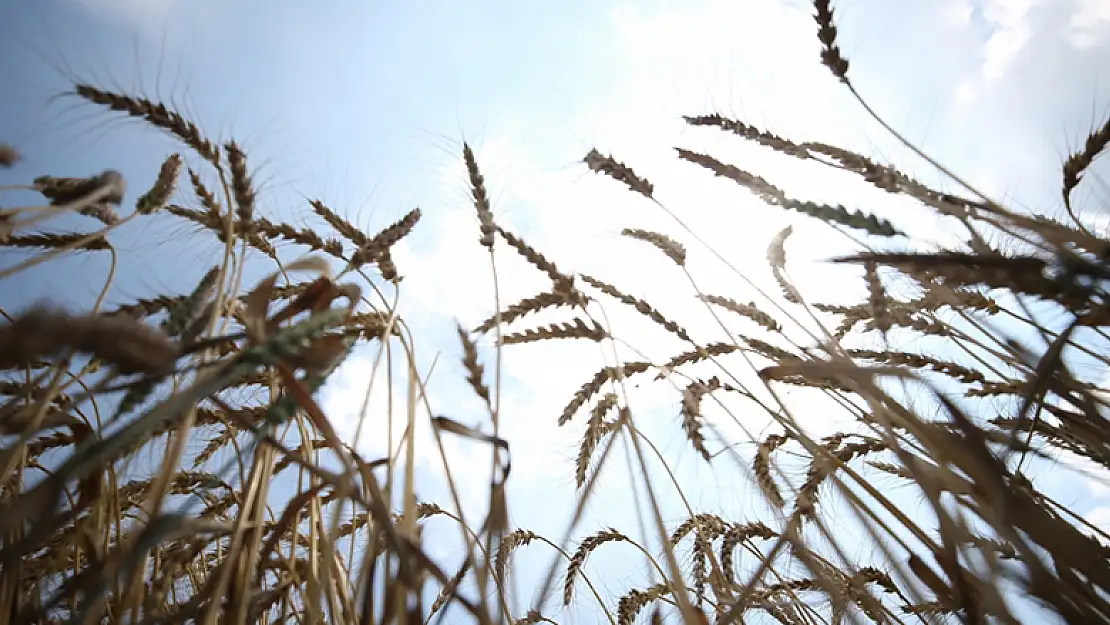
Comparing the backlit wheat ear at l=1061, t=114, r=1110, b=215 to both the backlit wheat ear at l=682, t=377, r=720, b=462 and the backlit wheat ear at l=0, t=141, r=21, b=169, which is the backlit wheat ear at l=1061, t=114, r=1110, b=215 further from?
the backlit wheat ear at l=0, t=141, r=21, b=169

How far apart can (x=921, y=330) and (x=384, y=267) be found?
4.34 ft

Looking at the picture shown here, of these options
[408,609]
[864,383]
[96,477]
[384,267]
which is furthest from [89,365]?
[864,383]

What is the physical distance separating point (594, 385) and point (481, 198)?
69 centimetres

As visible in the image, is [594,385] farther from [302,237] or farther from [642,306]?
[302,237]

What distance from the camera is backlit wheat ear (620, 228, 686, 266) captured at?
1.76 m

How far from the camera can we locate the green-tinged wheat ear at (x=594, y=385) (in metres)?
1.58

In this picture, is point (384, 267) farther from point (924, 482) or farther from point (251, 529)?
point (924, 482)

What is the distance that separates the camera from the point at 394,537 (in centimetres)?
54

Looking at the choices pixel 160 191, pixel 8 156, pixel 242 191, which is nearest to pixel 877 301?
pixel 242 191

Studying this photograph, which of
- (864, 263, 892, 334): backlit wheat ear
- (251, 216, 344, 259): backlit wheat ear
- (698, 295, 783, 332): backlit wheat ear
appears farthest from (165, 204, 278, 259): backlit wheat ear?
(864, 263, 892, 334): backlit wheat ear

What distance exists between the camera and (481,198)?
1.39 metres

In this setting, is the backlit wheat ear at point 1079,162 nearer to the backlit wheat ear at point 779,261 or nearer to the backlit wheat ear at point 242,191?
the backlit wheat ear at point 779,261

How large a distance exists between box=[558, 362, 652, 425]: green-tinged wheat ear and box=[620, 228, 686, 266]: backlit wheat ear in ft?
1.19

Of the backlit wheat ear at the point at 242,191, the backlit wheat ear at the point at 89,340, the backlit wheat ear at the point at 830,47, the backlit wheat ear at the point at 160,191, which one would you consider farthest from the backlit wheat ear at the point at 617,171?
the backlit wheat ear at the point at 89,340
